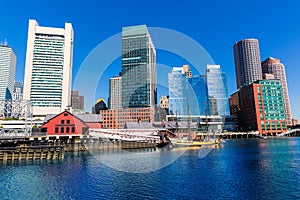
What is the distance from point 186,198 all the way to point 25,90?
556 feet

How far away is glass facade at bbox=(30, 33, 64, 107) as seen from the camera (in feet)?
528

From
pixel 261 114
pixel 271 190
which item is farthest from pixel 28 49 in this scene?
pixel 261 114

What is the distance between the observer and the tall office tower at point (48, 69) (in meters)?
160

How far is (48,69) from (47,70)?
3.64 feet

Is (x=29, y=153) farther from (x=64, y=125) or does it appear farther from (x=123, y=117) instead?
(x=123, y=117)

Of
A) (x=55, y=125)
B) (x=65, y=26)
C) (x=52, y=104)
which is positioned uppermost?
(x=65, y=26)

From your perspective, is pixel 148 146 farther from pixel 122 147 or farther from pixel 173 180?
pixel 173 180

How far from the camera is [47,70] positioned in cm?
16650

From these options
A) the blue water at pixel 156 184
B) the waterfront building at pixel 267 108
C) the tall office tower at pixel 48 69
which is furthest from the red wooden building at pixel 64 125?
the waterfront building at pixel 267 108

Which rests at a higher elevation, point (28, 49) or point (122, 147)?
point (28, 49)

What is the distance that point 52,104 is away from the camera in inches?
6353

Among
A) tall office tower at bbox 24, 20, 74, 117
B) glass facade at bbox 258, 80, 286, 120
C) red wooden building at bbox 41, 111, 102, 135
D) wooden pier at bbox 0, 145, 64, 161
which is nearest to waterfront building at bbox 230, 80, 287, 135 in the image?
glass facade at bbox 258, 80, 286, 120

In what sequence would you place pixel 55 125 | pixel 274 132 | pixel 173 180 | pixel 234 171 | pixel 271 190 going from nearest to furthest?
pixel 271 190, pixel 173 180, pixel 234 171, pixel 55 125, pixel 274 132

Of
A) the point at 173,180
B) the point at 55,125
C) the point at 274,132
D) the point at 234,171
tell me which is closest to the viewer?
the point at 173,180
